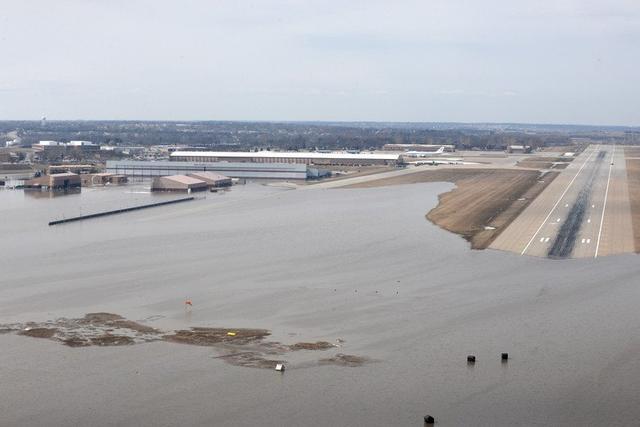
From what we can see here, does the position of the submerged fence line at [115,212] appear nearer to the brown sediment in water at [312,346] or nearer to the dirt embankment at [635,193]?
the brown sediment in water at [312,346]

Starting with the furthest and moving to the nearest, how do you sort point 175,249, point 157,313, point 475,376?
point 175,249, point 157,313, point 475,376

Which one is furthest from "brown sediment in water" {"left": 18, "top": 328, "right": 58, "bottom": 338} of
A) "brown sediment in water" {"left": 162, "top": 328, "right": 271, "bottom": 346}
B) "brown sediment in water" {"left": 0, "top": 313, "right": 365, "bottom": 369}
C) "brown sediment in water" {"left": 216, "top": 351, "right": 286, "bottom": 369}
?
"brown sediment in water" {"left": 216, "top": 351, "right": 286, "bottom": 369}

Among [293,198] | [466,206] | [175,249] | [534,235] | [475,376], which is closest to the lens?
[475,376]

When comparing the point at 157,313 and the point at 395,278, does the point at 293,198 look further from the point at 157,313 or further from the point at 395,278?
the point at 157,313

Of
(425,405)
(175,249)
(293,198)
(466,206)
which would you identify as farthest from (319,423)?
(293,198)

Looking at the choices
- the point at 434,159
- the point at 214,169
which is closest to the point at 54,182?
the point at 214,169

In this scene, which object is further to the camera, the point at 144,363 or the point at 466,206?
the point at 466,206

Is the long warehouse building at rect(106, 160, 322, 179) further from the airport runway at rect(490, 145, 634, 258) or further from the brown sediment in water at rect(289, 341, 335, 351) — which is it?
the brown sediment in water at rect(289, 341, 335, 351)
